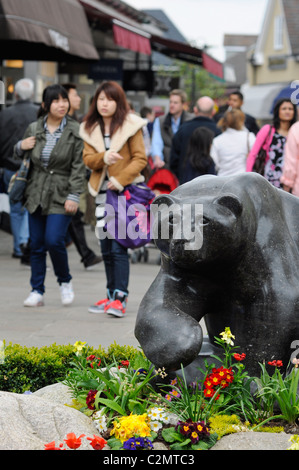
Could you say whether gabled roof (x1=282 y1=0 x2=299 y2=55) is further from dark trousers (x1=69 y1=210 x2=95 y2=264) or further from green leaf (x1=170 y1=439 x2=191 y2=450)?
green leaf (x1=170 y1=439 x2=191 y2=450)

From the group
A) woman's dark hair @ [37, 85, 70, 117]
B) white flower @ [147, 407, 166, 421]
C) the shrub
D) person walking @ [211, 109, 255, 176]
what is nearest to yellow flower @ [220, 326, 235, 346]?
white flower @ [147, 407, 166, 421]

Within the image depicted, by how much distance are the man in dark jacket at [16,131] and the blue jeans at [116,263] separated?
3.37 meters

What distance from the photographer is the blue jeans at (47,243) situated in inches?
307

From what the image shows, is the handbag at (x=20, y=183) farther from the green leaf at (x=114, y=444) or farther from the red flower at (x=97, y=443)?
the red flower at (x=97, y=443)

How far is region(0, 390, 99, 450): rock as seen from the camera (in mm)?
3641

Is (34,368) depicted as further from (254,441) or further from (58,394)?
(254,441)

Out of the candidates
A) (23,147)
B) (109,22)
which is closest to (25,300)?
(23,147)

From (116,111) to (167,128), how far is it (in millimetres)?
4621

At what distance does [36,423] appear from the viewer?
3840 millimetres

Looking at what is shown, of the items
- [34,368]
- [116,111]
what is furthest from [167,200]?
[116,111]

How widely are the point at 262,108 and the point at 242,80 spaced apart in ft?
130
